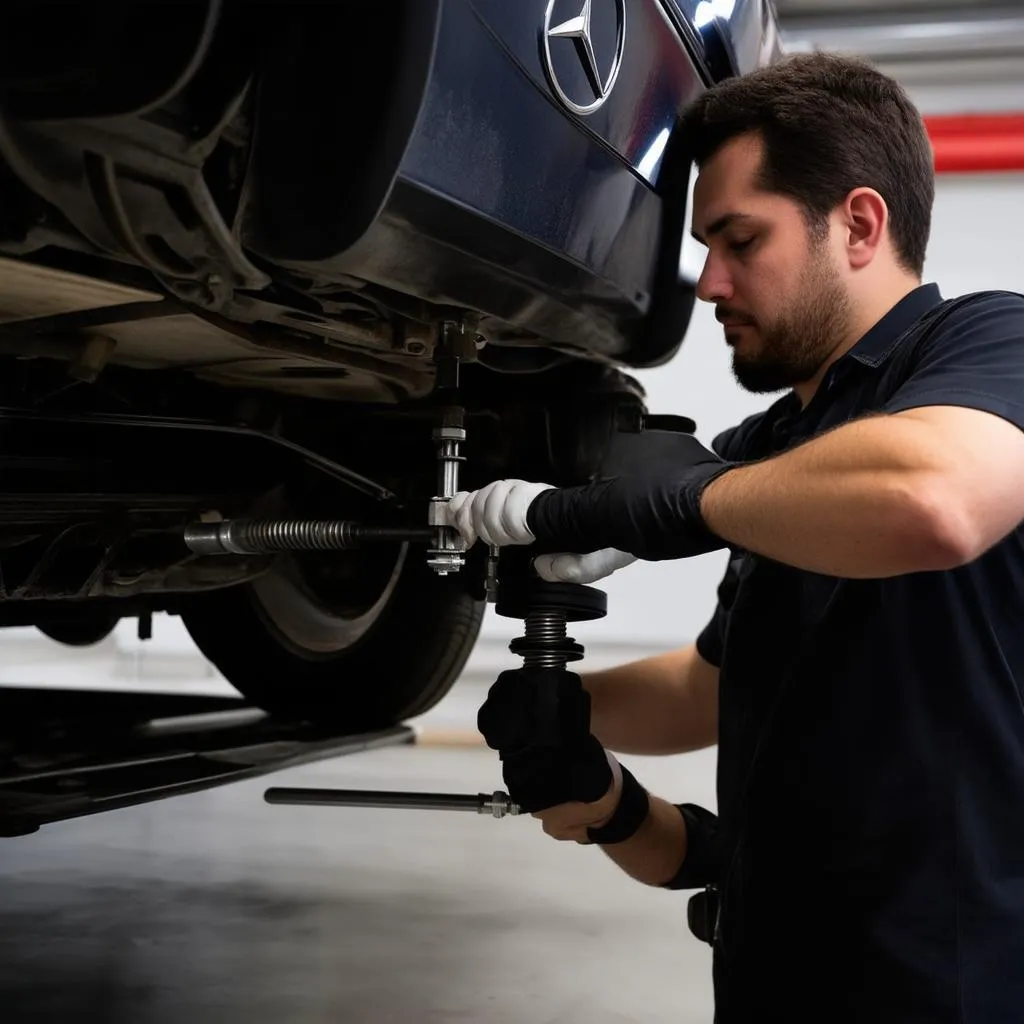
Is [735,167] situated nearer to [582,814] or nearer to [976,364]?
[976,364]

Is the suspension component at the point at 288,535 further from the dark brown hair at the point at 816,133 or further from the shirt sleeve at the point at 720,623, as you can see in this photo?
the dark brown hair at the point at 816,133

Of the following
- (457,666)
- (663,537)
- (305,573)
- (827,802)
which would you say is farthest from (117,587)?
(827,802)

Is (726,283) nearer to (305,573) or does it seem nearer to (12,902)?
(305,573)

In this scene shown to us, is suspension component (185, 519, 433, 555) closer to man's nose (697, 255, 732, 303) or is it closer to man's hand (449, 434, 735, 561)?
man's hand (449, 434, 735, 561)

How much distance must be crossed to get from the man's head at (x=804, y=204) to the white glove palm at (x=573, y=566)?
0.90ft

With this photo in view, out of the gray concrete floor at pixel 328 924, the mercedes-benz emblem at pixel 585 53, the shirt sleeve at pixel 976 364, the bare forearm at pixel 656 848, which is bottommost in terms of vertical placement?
the gray concrete floor at pixel 328 924

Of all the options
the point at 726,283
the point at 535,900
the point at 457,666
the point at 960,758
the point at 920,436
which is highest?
the point at 726,283

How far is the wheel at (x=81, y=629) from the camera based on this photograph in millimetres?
1785

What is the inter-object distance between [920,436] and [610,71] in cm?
41

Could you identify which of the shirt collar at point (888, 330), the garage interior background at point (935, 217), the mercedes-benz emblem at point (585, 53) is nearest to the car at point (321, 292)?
the mercedes-benz emblem at point (585, 53)

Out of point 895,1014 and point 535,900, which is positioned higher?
point 895,1014

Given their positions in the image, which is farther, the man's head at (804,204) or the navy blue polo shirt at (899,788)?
the man's head at (804,204)

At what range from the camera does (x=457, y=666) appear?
5.74 feet

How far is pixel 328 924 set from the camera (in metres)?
1.70
